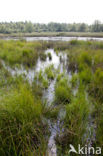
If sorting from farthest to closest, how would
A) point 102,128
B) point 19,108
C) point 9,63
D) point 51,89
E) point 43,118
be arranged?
point 9,63 < point 51,89 < point 43,118 < point 19,108 < point 102,128

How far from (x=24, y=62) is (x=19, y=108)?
4884 mm

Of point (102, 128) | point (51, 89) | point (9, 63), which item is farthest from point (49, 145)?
point (9, 63)

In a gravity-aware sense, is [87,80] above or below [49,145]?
above

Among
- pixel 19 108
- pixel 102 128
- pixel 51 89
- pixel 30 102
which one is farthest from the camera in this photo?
pixel 51 89

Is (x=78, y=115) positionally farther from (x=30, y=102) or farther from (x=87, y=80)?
(x=87, y=80)

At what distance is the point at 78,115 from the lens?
81.6 inches

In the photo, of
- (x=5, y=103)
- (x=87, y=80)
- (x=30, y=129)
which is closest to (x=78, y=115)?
(x=30, y=129)

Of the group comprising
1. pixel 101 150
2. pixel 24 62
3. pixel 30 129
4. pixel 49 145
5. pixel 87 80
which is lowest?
pixel 49 145

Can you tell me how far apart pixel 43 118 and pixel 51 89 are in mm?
1473

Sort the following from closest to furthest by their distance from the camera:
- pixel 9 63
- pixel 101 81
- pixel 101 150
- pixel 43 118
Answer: pixel 101 150 → pixel 43 118 → pixel 101 81 → pixel 9 63

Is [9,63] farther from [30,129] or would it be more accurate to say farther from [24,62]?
[30,129]

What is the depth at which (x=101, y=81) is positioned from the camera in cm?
345

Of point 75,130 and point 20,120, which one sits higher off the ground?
point 20,120

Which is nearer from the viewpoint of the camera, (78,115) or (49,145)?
(49,145)
